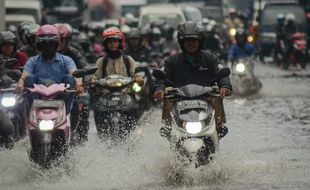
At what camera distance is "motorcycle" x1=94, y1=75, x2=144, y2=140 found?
1320 centimetres

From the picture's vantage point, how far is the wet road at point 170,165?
33.9ft

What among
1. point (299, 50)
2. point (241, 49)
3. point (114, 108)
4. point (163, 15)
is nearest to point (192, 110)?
point (114, 108)

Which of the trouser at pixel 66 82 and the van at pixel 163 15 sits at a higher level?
the trouser at pixel 66 82

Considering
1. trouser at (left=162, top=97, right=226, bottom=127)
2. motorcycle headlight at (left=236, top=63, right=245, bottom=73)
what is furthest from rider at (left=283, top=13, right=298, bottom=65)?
trouser at (left=162, top=97, right=226, bottom=127)

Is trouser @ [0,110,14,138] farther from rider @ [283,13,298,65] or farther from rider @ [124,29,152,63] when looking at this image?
rider @ [283,13,298,65]

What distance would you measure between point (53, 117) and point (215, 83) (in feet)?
6.03

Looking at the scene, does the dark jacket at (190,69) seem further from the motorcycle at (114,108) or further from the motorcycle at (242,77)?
the motorcycle at (242,77)

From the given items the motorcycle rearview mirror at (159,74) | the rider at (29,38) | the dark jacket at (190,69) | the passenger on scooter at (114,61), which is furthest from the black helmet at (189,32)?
the rider at (29,38)

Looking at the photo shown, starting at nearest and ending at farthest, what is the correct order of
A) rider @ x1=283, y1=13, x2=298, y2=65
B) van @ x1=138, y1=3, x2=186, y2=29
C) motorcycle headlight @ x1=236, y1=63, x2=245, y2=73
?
motorcycle headlight @ x1=236, y1=63, x2=245, y2=73 < van @ x1=138, y1=3, x2=186, y2=29 < rider @ x1=283, y1=13, x2=298, y2=65

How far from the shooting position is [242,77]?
23.4 metres

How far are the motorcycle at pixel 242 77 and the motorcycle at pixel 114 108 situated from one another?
33.0ft

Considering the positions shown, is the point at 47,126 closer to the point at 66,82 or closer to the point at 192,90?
the point at 66,82

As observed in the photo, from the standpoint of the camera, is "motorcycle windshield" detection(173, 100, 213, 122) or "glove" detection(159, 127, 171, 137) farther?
"glove" detection(159, 127, 171, 137)

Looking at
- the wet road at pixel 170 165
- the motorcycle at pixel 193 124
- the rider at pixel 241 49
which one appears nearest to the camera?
the motorcycle at pixel 193 124
